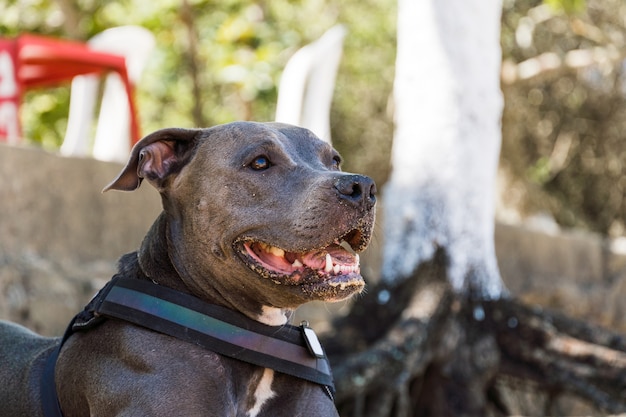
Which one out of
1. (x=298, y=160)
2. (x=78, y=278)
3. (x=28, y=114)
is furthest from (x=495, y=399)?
(x=28, y=114)

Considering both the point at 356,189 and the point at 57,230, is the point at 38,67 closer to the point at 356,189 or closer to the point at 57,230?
the point at 57,230

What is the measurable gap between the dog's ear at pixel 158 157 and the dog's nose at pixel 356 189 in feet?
2.29

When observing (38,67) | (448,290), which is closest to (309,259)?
(448,290)

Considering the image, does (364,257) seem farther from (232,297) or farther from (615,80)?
(615,80)

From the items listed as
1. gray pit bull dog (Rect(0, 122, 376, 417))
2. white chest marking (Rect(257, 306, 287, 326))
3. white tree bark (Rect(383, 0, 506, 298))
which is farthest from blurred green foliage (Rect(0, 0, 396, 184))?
white chest marking (Rect(257, 306, 287, 326))

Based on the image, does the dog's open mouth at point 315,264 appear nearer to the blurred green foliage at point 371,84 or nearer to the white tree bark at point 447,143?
the white tree bark at point 447,143

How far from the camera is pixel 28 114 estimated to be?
14.3 metres

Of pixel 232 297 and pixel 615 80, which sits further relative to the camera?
pixel 615 80

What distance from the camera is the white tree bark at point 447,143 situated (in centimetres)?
658

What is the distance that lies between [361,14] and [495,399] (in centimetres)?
992

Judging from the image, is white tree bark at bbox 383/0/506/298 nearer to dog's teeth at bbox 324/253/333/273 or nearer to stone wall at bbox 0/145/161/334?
stone wall at bbox 0/145/161/334

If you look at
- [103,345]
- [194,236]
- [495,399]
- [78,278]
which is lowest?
[495,399]

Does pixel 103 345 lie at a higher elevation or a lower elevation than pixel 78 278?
higher

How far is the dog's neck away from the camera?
3631mm
